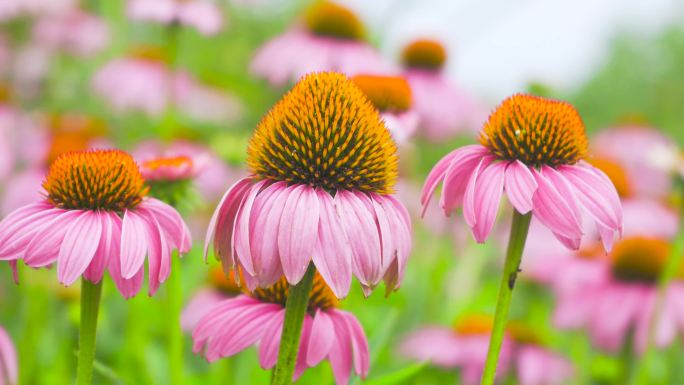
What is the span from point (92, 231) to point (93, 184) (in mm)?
74

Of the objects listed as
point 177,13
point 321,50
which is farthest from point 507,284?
point 321,50

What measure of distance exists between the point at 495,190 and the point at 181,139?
208cm

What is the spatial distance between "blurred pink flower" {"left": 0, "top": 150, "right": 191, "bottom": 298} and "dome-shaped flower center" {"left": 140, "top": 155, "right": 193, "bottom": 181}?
0.32 m

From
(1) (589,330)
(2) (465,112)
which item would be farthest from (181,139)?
(1) (589,330)

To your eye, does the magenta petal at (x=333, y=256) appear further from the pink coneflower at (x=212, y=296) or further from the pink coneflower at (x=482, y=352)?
the pink coneflower at (x=482, y=352)

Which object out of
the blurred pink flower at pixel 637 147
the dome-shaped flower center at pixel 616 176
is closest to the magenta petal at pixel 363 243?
the dome-shaped flower center at pixel 616 176

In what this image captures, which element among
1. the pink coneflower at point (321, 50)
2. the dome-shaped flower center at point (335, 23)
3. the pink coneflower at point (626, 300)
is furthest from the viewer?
the dome-shaped flower center at point (335, 23)

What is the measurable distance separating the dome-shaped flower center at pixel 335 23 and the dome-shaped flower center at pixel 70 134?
0.65m

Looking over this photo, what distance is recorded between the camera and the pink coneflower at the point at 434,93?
2.15 m

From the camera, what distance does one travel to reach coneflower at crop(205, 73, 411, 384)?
2.53 feet

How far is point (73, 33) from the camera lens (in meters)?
3.37

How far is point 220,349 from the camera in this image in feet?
3.00

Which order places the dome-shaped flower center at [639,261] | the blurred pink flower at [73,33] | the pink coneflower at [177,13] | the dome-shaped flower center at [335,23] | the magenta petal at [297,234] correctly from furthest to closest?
the blurred pink flower at [73,33] → the dome-shaped flower center at [335,23] → the pink coneflower at [177,13] → the dome-shaped flower center at [639,261] → the magenta petal at [297,234]

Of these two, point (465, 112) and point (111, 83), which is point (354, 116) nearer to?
point (465, 112)
